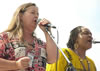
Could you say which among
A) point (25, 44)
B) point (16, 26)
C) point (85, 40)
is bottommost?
point (85, 40)

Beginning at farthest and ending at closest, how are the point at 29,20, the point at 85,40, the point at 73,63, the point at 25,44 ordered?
the point at 85,40
the point at 73,63
the point at 29,20
the point at 25,44

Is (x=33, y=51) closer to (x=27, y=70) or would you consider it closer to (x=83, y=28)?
(x=27, y=70)

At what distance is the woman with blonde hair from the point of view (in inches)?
79.6

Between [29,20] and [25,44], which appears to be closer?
[25,44]

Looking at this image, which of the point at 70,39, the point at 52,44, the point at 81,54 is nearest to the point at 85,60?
the point at 81,54

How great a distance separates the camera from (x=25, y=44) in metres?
2.11

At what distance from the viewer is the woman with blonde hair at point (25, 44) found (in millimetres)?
2021

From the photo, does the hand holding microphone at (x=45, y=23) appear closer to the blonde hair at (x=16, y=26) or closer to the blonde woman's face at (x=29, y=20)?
the blonde woman's face at (x=29, y=20)

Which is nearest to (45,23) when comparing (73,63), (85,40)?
(73,63)

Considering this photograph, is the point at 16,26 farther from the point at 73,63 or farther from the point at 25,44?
the point at 73,63

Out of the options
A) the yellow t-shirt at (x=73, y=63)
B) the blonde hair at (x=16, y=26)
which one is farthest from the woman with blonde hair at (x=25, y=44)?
the yellow t-shirt at (x=73, y=63)

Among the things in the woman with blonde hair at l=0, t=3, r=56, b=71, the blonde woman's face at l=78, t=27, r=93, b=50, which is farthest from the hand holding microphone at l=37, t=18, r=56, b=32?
the blonde woman's face at l=78, t=27, r=93, b=50

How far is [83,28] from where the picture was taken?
3.52 metres

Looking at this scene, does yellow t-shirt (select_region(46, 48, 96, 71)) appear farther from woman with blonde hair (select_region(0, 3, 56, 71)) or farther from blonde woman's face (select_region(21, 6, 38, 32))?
blonde woman's face (select_region(21, 6, 38, 32))
